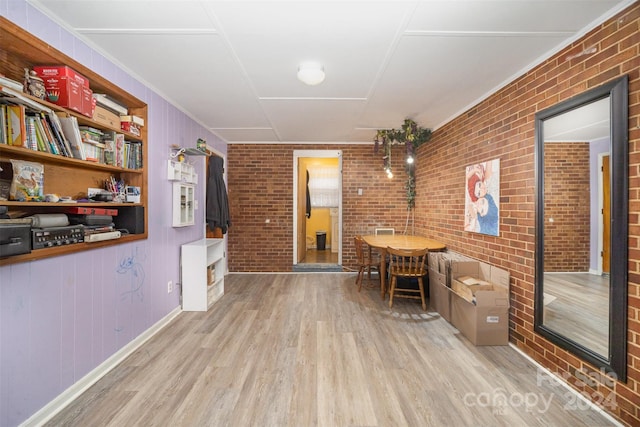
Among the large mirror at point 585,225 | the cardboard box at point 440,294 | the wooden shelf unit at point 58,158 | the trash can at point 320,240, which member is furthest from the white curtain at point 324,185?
the large mirror at point 585,225

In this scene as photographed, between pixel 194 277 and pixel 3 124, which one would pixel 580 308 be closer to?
pixel 194 277

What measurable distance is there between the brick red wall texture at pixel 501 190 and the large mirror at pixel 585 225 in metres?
0.05

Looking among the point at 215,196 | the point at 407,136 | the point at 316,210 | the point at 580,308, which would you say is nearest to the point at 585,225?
the point at 580,308

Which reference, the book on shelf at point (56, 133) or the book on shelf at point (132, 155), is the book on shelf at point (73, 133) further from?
the book on shelf at point (132, 155)

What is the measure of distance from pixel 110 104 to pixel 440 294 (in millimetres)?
3786

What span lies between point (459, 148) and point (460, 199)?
0.68 meters

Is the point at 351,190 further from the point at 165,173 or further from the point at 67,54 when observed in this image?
the point at 67,54

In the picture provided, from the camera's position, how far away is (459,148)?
3.31m

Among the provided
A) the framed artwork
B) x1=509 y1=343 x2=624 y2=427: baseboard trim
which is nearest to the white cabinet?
the framed artwork

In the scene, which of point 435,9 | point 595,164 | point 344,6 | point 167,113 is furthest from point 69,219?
point 595,164

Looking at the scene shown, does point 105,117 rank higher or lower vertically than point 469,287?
higher

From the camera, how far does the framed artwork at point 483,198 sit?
2596mm

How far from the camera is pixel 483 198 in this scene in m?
2.79

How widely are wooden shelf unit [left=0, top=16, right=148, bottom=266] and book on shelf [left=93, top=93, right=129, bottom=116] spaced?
7cm
